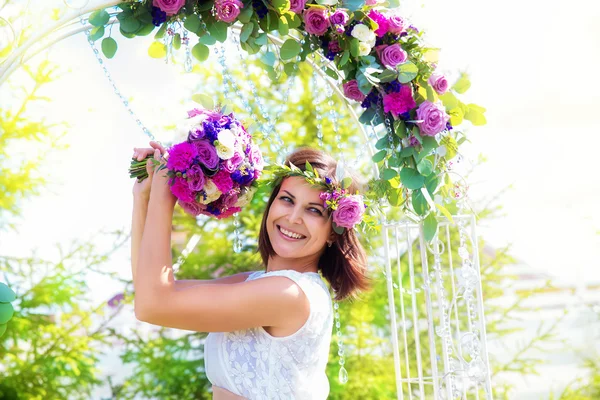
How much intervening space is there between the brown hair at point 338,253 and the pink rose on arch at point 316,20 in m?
0.42

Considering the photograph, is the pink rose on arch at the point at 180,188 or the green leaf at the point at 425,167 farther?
the green leaf at the point at 425,167

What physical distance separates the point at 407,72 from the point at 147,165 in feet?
3.10

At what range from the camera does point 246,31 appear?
220cm

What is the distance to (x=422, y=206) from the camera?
229 centimetres

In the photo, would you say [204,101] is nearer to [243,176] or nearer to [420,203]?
[243,176]

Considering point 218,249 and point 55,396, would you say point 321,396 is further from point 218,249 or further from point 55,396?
point 55,396

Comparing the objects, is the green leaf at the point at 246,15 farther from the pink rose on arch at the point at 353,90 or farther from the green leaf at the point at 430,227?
the green leaf at the point at 430,227

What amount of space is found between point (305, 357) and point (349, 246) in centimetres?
44

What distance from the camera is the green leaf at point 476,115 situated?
234cm

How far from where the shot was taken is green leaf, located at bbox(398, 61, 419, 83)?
220cm

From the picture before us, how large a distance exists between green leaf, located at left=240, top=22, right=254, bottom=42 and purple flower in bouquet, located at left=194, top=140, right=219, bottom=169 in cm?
51

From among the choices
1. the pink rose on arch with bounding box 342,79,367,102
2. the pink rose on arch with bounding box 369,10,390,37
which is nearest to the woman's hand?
the pink rose on arch with bounding box 342,79,367,102

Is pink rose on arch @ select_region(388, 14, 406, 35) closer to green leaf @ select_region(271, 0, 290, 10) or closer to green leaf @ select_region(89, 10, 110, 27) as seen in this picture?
green leaf @ select_region(271, 0, 290, 10)

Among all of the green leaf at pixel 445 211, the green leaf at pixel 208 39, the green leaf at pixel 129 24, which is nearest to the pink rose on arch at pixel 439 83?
the green leaf at pixel 445 211
